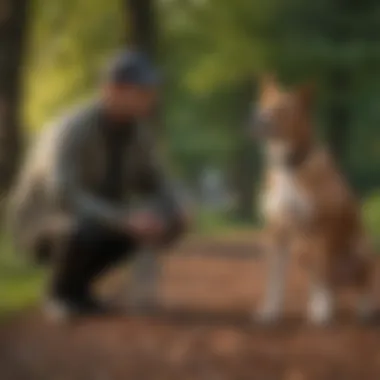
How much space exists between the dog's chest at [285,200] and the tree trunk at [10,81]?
247 millimetres

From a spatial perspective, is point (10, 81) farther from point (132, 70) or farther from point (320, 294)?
point (320, 294)

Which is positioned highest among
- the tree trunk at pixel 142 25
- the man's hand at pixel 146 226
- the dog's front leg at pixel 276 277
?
the tree trunk at pixel 142 25

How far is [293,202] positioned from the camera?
846 millimetres

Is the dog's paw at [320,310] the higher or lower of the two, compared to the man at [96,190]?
lower

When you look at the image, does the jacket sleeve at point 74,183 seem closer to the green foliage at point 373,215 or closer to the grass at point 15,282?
the grass at point 15,282

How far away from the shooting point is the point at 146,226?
85 centimetres

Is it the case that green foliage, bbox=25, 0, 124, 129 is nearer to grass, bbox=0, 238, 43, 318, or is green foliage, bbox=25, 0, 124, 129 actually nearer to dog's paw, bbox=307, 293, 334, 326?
grass, bbox=0, 238, 43, 318

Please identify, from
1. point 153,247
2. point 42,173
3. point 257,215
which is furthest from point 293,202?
point 42,173

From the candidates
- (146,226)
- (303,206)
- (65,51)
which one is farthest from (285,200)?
(65,51)

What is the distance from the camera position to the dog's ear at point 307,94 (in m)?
0.83

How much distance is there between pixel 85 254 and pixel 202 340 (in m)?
0.15

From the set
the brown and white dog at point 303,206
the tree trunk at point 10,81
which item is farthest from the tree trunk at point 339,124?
the tree trunk at point 10,81

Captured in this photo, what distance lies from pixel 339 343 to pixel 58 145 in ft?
1.11

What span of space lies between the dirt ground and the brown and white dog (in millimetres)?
18
